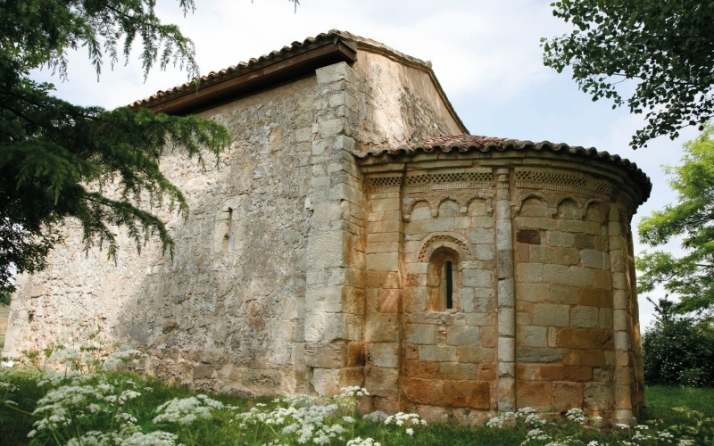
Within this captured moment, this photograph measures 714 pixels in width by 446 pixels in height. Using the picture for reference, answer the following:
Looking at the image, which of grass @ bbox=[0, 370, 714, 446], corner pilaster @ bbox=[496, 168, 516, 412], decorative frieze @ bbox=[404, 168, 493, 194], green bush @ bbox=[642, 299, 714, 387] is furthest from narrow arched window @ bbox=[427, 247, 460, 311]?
green bush @ bbox=[642, 299, 714, 387]

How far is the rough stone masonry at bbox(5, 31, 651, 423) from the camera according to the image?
6723 millimetres

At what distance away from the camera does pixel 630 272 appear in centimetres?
816

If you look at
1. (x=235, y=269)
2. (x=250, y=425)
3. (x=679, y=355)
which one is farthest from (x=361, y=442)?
(x=679, y=355)

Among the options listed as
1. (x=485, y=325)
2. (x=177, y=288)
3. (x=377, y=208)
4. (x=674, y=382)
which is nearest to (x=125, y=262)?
(x=177, y=288)

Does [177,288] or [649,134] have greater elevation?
[649,134]

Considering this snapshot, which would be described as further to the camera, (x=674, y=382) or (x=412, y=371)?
(x=674, y=382)

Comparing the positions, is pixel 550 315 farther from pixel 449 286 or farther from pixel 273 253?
pixel 273 253

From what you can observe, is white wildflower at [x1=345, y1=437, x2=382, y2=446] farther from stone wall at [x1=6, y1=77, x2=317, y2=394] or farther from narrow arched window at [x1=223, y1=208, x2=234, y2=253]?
narrow arched window at [x1=223, y1=208, x2=234, y2=253]

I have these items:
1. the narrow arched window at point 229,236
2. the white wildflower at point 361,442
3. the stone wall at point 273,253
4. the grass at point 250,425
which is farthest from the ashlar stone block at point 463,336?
the narrow arched window at point 229,236

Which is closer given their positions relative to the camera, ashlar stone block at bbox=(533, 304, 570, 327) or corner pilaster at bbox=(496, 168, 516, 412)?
corner pilaster at bbox=(496, 168, 516, 412)

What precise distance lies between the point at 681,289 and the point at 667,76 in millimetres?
11769

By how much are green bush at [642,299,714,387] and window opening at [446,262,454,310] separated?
8810 mm

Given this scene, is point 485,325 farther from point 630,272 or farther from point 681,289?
point 681,289

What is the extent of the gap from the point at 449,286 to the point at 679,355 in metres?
9.18
